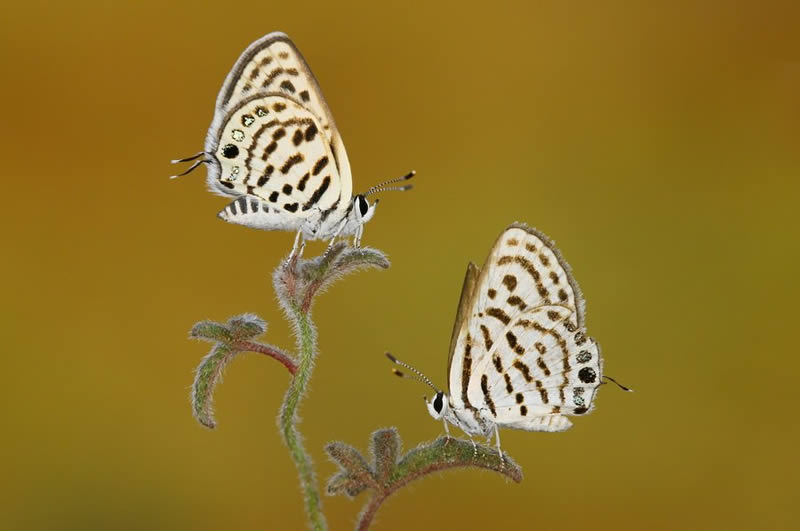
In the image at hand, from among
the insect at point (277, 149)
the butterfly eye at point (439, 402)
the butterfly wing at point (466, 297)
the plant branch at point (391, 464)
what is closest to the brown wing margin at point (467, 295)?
the butterfly wing at point (466, 297)

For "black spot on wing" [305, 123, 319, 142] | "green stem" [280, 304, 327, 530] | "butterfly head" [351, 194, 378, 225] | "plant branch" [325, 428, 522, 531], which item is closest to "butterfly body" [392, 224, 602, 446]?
"plant branch" [325, 428, 522, 531]

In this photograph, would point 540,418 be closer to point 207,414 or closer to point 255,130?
point 207,414

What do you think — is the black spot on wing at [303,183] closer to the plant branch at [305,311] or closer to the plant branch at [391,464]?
the plant branch at [305,311]

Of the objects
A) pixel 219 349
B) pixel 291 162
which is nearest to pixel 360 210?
pixel 291 162

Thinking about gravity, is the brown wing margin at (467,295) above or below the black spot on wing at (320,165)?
below

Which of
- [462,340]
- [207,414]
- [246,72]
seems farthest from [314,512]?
[246,72]
